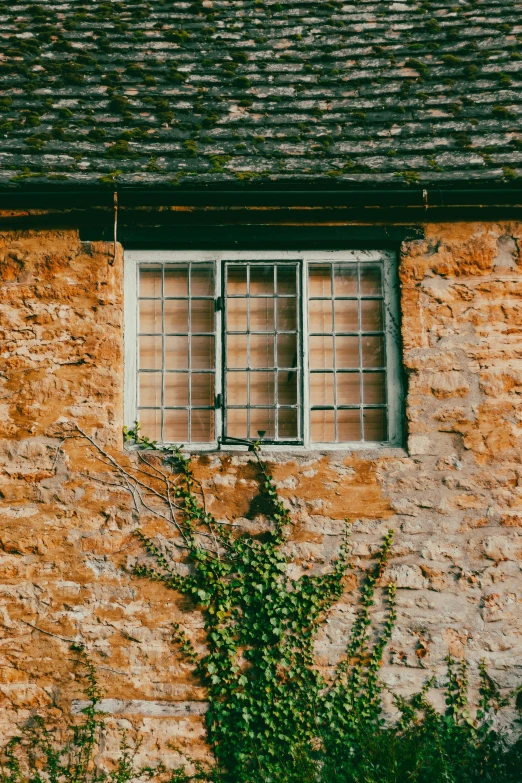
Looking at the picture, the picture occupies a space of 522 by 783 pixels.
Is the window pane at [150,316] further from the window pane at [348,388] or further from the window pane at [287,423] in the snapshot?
the window pane at [348,388]

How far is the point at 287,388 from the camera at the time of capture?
520 cm

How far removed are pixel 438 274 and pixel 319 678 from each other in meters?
3.12

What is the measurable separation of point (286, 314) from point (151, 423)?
1388 mm

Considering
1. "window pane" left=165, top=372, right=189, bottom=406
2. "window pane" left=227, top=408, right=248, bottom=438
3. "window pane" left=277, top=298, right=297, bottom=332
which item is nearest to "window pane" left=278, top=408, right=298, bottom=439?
"window pane" left=227, top=408, right=248, bottom=438

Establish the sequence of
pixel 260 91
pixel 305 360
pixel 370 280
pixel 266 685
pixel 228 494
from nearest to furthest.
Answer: pixel 266 685, pixel 228 494, pixel 305 360, pixel 370 280, pixel 260 91

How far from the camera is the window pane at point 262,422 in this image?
515 cm

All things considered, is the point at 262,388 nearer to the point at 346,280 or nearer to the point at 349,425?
the point at 349,425

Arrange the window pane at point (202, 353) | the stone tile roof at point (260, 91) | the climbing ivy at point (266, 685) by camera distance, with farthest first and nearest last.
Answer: the window pane at point (202, 353) < the stone tile roof at point (260, 91) < the climbing ivy at point (266, 685)

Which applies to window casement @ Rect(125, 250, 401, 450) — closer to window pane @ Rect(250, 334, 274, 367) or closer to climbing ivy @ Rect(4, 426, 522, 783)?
window pane @ Rect(250, 334, 274, 367)

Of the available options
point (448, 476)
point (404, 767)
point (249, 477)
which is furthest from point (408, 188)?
point (404, 767)

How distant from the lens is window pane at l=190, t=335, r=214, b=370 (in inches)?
207

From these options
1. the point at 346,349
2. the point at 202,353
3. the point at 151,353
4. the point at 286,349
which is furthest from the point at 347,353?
the point at 151,353

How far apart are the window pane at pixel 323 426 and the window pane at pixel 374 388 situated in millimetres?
308

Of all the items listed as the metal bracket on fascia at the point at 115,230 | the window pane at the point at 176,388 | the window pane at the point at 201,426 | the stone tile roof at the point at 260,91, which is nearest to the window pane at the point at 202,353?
the window pane at the point at 176,388
